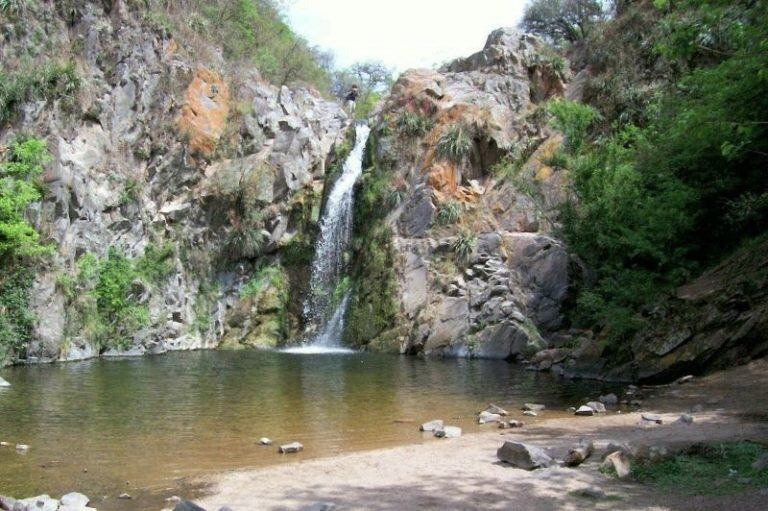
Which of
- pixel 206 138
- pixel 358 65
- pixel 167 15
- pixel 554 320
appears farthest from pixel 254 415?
pixel 358 65

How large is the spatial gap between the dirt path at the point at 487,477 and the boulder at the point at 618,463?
189 millimetres

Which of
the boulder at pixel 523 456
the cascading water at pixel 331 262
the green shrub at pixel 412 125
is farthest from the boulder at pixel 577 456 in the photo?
the green shrub at pixel 412 125

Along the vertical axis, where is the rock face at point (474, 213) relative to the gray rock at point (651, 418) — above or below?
above

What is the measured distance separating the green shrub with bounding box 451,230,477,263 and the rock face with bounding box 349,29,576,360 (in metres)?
0.06

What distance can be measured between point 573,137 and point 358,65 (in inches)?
1621

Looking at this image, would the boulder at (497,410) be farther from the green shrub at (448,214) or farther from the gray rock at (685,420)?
the green shrub at (448,214)

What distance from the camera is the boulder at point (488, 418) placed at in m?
11.9

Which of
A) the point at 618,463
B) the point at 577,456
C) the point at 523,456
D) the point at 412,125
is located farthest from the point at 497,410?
the point at 412,125

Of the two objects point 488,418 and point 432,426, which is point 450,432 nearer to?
point 432,426

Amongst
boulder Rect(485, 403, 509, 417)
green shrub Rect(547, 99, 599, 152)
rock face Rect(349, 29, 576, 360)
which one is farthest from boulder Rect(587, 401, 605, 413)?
green shrub Rect(547, 99, 599, 152)

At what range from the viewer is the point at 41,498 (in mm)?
6723

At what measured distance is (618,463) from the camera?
728cm

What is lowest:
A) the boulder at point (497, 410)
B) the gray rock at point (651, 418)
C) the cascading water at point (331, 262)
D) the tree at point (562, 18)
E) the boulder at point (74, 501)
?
the boulder at point (74, 501)

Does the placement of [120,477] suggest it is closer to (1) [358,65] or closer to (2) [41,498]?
(2) [41,498]
